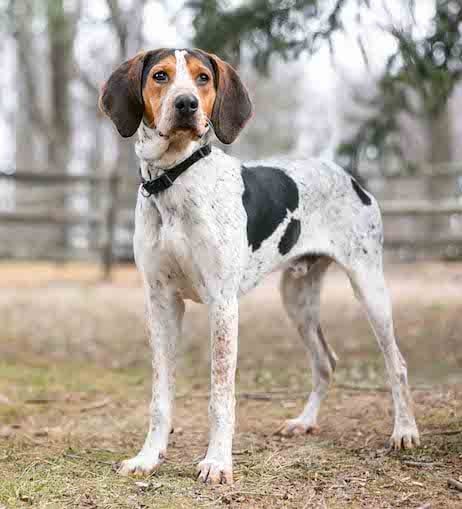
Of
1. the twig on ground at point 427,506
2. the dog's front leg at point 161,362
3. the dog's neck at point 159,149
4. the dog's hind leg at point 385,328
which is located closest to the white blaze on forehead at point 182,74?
the dog's neck at point 159,149

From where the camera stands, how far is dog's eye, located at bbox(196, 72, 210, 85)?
137 inches

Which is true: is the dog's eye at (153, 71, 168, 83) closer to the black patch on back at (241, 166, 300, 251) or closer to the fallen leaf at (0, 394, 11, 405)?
the black patch on back at (241, 166, 300, 251)

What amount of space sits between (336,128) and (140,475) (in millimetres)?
4253

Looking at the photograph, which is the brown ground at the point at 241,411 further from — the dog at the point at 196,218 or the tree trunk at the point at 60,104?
the tree trunk at the point at 60,104

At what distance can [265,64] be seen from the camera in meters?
6.75

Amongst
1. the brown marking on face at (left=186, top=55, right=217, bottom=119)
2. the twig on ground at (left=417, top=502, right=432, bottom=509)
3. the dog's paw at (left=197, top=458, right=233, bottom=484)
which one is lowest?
the dog's paw at (left=197, top=458, right=233, bottom=484)

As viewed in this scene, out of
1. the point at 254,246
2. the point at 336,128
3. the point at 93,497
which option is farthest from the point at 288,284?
the point at 336,128

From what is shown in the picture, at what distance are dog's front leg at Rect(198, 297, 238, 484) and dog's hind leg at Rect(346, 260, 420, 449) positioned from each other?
968mm

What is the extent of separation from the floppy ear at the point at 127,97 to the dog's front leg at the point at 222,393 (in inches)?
35.2

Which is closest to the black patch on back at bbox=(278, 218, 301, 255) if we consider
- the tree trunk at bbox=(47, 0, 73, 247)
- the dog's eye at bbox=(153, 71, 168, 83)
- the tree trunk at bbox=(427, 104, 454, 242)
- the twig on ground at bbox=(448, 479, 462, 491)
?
the dog's eye at bbox=(153, 71, 168, 83)

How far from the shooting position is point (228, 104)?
3648 mm

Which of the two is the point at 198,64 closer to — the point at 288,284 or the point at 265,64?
the point at 288,284

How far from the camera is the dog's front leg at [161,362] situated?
3.71m

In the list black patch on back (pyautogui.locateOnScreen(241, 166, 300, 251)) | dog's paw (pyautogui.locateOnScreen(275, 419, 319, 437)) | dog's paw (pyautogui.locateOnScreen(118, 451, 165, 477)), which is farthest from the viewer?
dog's paw (pyautogui.locateOnScreen(275, 419, 319, 437))
